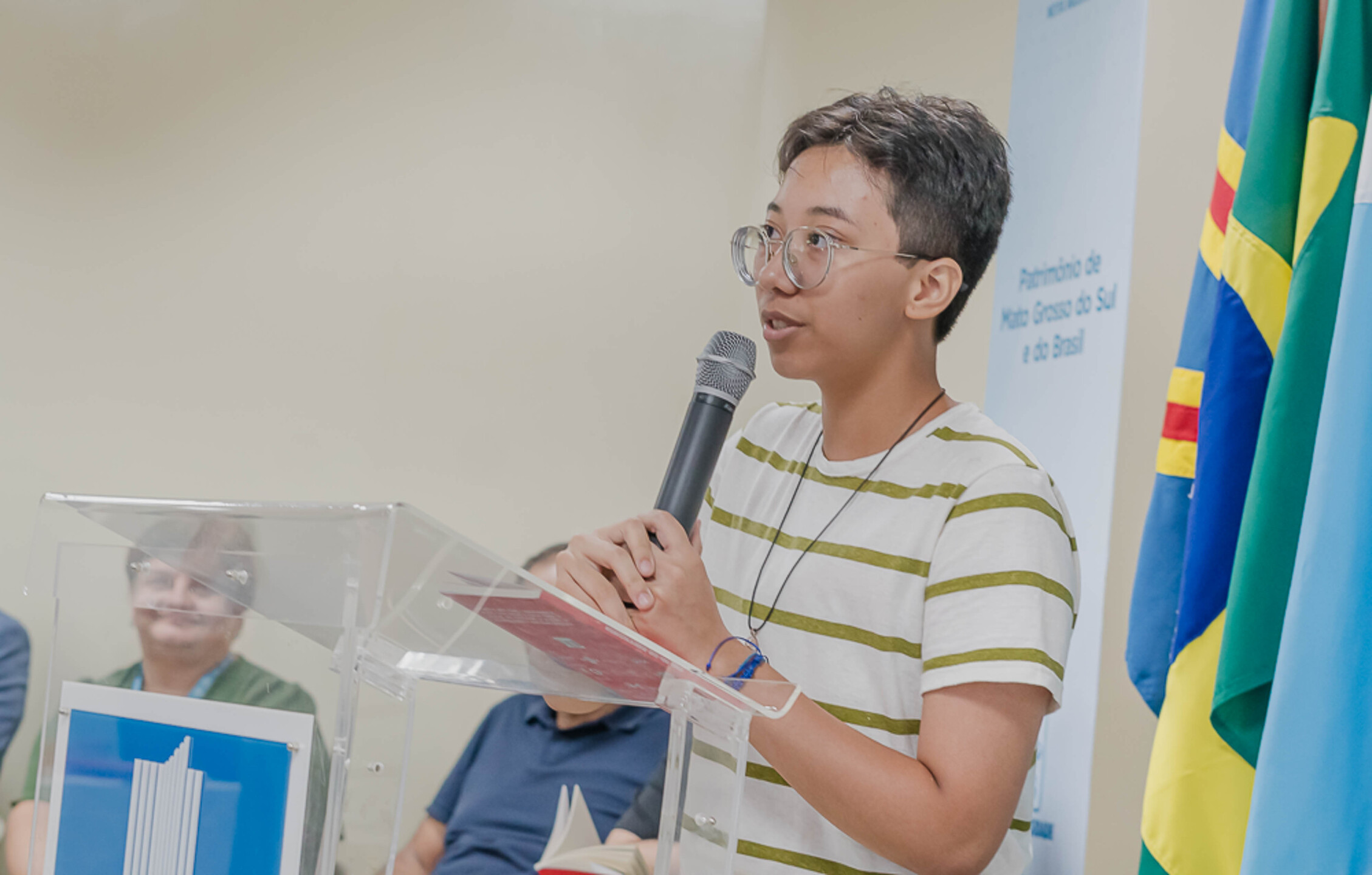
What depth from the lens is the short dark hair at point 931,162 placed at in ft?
4.10

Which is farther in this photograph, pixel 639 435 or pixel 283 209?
pixel 639 435

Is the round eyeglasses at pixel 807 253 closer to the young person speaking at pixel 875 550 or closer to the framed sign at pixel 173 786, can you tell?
the young person speaking at pixel 875 550

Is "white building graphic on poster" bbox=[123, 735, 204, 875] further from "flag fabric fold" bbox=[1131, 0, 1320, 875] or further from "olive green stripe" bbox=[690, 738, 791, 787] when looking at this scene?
"flag fabric fold" bbox=[1131, 0, 1320, 875]

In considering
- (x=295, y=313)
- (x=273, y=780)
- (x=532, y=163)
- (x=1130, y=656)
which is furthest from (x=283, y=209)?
(x=273, y=780)

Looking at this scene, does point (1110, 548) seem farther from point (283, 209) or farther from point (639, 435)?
point (283, 209)

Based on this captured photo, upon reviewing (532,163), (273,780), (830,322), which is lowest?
(273,780)

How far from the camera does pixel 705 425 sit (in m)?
1.11

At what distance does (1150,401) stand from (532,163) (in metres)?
2.22

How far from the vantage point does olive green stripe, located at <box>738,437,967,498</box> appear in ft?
3.83

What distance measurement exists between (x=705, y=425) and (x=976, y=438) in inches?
12.0

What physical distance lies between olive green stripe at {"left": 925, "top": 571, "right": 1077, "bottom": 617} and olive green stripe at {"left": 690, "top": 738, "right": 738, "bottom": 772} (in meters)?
0.42

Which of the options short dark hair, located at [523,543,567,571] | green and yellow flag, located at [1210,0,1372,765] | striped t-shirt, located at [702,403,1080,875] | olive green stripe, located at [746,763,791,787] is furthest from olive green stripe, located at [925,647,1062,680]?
short dark hair, located at [523,543,567,571]

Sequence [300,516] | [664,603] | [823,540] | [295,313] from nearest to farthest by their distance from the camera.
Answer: [300,516] < [664,603] < [823,540] < [295,313]

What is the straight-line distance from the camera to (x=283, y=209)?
3.33 m
